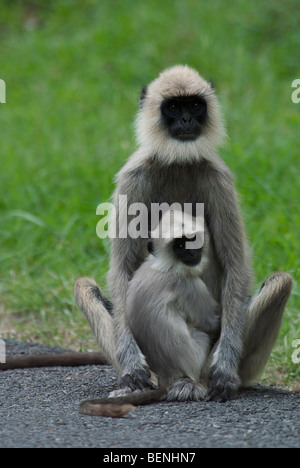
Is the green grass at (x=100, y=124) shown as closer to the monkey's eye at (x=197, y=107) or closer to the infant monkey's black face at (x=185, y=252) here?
the infant monkey's black face at (x=185, y=252)

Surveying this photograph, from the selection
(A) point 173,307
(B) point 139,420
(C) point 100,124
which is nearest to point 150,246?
(A) point 173,307

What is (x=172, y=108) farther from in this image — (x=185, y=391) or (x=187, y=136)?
(x=185, y=391)

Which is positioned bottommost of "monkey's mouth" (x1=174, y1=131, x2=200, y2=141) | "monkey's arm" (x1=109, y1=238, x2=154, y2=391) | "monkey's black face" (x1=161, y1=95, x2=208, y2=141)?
"monkey's arm" (x1=109, y1=238, x2=154, y2=391)

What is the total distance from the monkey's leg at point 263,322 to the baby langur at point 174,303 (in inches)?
10.7

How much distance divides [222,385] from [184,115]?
134 centimetres

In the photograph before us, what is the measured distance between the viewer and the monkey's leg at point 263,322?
4.71 metres

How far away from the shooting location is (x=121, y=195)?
4.92 meters

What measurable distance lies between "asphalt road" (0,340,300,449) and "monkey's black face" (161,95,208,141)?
4.36 ft

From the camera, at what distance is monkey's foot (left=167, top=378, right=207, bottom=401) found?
4508 mm

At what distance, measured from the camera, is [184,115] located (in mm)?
4797

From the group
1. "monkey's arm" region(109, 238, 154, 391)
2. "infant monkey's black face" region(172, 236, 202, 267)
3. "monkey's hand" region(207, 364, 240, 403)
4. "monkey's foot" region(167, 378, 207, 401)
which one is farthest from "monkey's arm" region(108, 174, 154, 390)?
"infant monkey's black face" region(172, 236, 202, 267)

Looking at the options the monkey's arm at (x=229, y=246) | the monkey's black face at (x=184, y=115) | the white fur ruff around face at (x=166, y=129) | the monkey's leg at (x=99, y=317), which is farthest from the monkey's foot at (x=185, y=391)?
the monkey's black face at (x=184, y=115)

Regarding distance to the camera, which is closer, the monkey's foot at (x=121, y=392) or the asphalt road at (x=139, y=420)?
the asphalt road at (x=139, y=420)

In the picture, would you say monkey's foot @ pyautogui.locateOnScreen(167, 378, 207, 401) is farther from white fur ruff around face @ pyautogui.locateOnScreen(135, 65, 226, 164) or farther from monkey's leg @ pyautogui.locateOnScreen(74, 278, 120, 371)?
white fur ruff around face @ pyautogui.locateOnScreen(135, 65, 226, 164)
